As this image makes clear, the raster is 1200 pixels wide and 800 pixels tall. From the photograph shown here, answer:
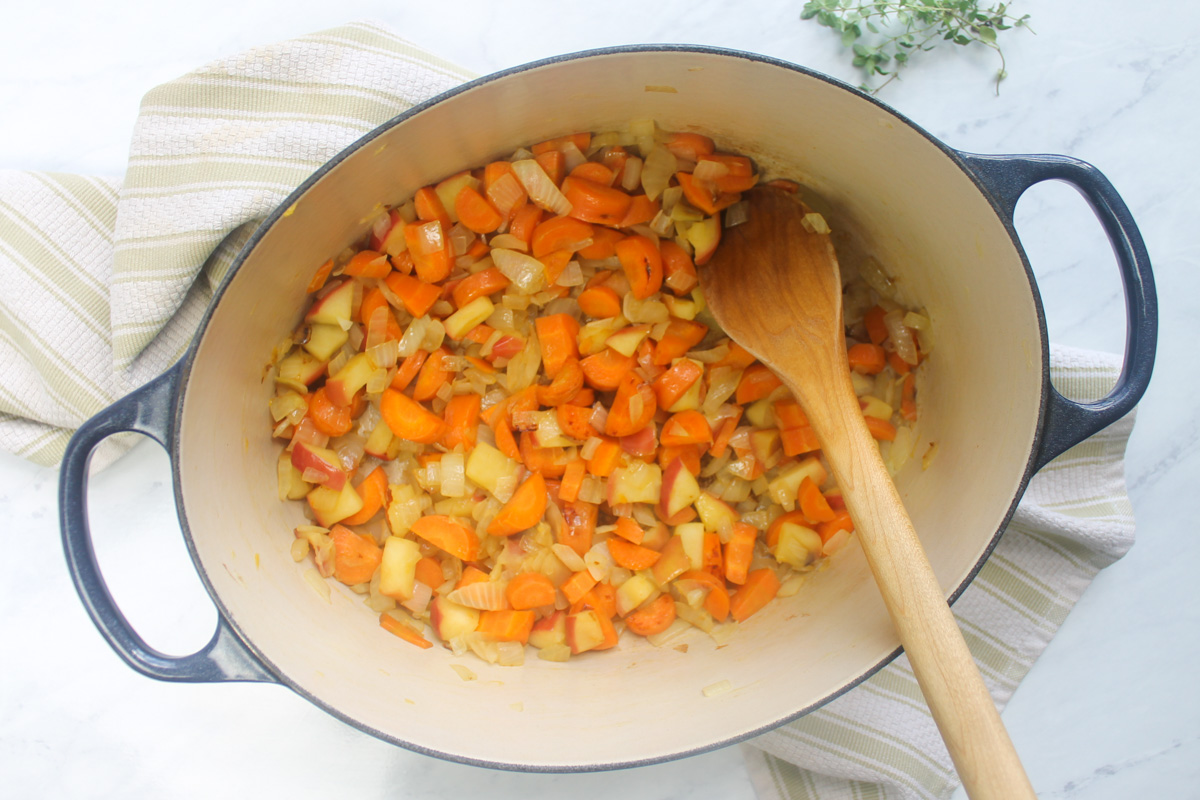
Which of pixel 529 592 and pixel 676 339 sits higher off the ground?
pixel 676 339

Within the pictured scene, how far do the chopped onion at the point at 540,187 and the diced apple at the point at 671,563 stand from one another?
820 mm

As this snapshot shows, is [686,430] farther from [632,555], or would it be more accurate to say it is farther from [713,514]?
[632,555]

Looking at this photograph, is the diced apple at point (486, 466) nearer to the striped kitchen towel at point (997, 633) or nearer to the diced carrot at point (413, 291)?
the diced carrot at point (413, 291)

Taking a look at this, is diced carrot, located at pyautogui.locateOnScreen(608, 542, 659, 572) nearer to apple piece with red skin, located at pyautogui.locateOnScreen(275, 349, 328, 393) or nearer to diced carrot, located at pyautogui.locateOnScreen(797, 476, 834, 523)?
diced carrot, located at pyautogui.locateOnScreen(797, 476, 834, 523)

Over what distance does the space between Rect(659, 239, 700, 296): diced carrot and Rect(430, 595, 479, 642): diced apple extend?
2.97 feet

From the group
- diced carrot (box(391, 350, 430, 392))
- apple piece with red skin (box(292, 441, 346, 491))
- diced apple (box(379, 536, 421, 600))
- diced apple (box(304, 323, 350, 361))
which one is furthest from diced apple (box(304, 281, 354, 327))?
diced apple (box(379, 536, 421, 600))

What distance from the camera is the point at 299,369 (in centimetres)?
176

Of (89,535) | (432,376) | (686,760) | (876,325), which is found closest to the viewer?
(89,535)

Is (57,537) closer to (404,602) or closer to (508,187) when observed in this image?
(404,602)

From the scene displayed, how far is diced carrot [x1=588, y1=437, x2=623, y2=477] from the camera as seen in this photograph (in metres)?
1.82

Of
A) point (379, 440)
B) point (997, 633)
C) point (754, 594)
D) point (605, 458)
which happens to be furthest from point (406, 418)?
point (997, 633)

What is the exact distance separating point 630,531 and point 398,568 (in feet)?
1.79

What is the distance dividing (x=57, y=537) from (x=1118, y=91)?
119 inches

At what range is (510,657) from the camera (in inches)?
69.6
